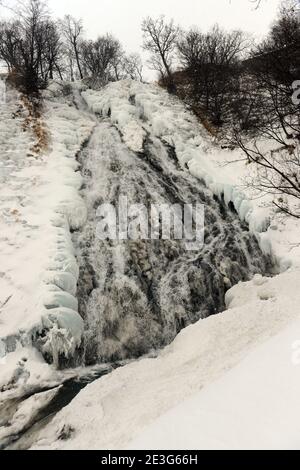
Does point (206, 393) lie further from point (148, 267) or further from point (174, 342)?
point (148, 267)

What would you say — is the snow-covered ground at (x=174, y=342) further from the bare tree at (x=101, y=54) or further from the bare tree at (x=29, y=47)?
the bare tree at (x=101, y=54)

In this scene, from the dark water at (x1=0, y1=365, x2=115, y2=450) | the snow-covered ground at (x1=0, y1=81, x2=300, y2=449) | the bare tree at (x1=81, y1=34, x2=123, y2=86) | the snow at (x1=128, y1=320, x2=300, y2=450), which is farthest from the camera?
the bare tree at (x1=81, y1=34, x2=123, y2=86)

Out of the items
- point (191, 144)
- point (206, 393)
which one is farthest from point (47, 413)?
point (191, 144)

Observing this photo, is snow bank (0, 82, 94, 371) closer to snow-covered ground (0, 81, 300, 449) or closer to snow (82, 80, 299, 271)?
snow-covered ground (0, 81, 300, 449)

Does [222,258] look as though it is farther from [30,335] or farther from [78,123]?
[78,123]

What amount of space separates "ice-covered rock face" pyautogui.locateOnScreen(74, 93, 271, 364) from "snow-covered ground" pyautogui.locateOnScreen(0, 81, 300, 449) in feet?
1.32

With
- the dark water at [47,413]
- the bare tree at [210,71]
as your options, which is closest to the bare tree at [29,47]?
Result: the bare tree at [210,71]

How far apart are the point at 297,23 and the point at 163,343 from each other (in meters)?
14.9

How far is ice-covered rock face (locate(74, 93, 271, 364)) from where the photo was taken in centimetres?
718

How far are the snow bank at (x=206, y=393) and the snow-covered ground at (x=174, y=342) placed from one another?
1 centimetres

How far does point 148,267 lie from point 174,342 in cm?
264

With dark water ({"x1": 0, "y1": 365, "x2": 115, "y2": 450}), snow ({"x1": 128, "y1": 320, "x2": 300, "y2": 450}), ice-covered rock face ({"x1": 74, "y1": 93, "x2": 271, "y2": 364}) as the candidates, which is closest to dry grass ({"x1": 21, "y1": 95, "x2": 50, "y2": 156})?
ice-covered rock face ({"x1": 74, "y1": 93, "x2": 271, "y2": 364})

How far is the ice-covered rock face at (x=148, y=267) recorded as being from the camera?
23.6 feet

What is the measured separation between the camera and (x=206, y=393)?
10.9 ft
